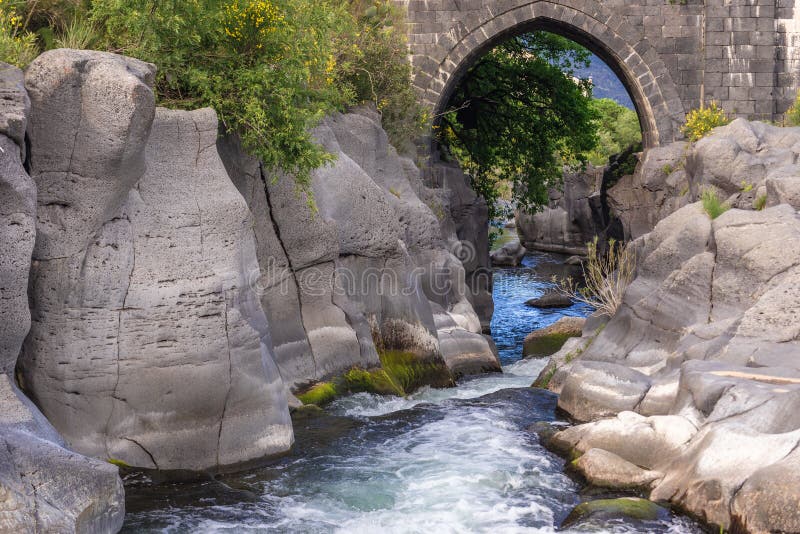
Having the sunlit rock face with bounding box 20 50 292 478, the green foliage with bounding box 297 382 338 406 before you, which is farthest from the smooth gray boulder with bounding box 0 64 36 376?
the green foliage with bounding box 297 382 338 406

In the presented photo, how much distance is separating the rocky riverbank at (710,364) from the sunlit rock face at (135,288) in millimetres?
3632

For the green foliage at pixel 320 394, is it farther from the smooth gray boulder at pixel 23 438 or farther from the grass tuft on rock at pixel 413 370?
the smooth gray boulder at pixel 23 438

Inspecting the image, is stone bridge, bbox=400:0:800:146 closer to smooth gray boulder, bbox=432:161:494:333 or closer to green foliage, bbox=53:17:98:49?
smooth gray boulder, bbox=432:161:494:333

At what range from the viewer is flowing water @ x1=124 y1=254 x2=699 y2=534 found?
7.99 metres

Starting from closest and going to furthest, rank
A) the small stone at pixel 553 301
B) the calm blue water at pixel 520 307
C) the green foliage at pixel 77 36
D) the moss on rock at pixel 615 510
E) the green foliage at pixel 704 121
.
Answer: the moss on rock at pixel 615 510
the green foliage at pixel 77 36
the calm blue water at pixel 520 307
the green foliage at pixel 704 121
the small stone at pixel 553 301

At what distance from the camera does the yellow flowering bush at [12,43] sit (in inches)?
332

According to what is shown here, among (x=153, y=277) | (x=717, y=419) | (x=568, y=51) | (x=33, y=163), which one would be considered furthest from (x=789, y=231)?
(x=568, y=51)

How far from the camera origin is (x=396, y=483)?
9039mm

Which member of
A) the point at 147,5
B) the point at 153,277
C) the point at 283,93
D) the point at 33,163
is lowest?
the point at 153,277

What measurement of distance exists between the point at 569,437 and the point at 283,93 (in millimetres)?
5027

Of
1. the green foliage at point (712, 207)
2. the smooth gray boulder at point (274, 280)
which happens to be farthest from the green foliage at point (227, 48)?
the green foliage at point (712, 207)

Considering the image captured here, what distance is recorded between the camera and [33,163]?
845 cm

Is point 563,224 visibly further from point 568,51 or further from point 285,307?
point 285,307

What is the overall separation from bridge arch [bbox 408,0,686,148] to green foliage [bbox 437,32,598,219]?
3.15 metres
